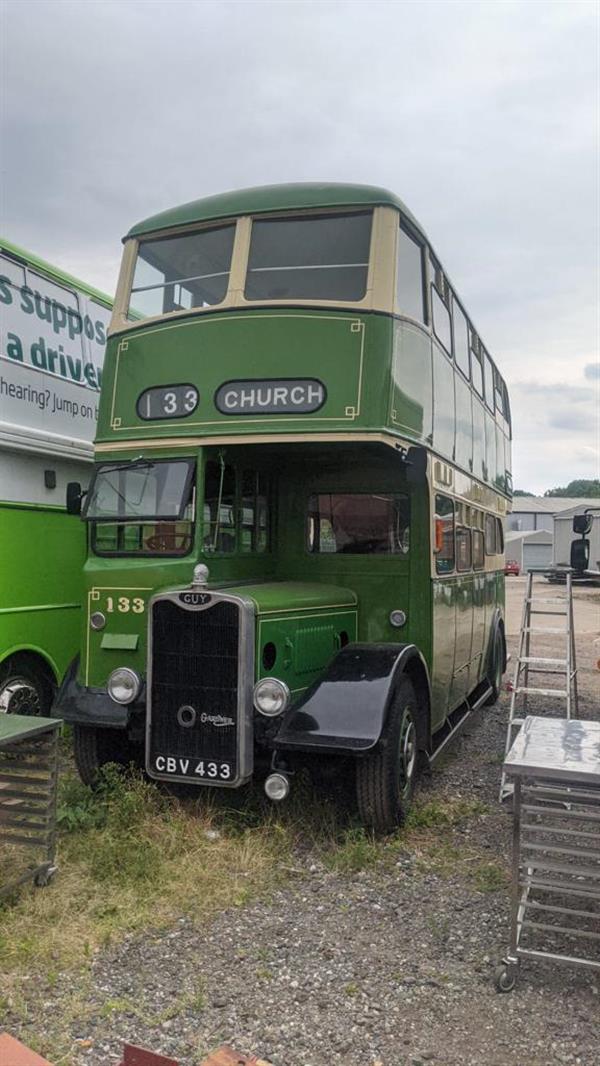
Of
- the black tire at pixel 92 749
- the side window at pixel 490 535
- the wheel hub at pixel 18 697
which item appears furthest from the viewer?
the side window at pixel 490 535

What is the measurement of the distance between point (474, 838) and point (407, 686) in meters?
1.12

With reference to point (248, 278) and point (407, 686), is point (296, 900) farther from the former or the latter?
point (248, 278)

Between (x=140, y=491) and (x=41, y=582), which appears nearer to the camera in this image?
(x=140, y=491)

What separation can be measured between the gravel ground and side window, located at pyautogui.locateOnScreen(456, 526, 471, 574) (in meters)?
3.53

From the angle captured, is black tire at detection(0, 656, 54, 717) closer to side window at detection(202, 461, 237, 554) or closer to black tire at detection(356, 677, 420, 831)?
side window at detection(202, 461, 237, 554)

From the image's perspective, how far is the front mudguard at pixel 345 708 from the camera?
17.2ft

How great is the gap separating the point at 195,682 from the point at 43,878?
57.8 inches

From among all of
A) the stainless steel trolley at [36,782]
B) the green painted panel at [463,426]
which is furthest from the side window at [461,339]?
the stainless steel trolley at [36,782]

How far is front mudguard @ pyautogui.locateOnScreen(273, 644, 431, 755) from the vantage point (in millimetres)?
5250

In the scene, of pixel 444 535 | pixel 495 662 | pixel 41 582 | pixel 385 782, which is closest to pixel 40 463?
pixel 41 582

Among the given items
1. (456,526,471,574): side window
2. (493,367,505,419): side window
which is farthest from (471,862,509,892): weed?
(493,367,505,419): side window

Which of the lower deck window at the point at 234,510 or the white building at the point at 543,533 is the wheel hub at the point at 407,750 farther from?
the white building at the point at 543,533

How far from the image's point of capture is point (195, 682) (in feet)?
18.2

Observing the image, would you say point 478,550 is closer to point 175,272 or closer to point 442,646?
point 442,646
